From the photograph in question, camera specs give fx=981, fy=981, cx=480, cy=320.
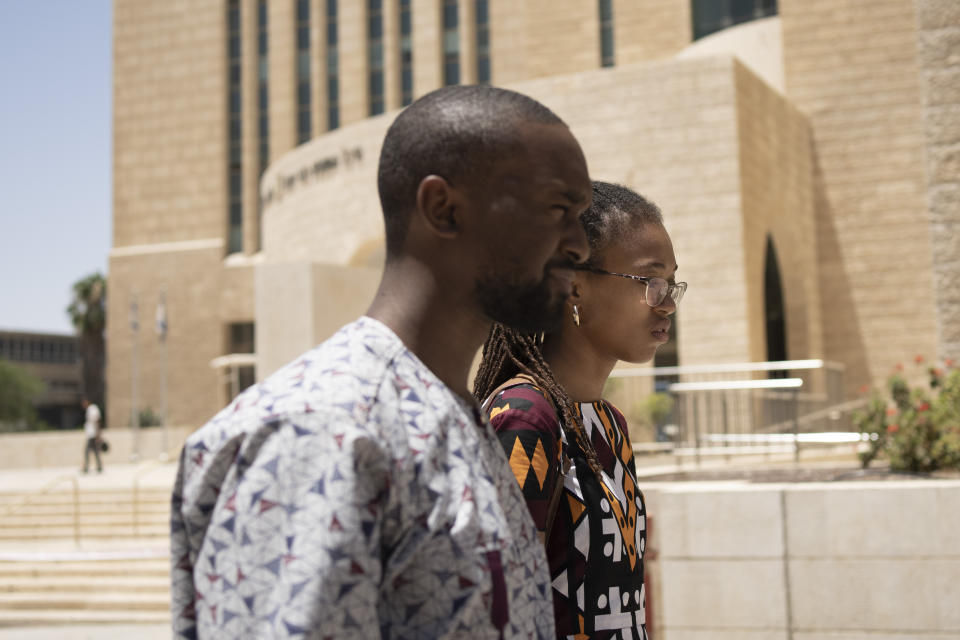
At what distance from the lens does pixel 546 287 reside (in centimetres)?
136

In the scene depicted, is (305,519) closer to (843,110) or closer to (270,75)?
(843,110)

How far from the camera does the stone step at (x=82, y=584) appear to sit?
36.7 ft

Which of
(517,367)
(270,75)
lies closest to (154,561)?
(517,367)

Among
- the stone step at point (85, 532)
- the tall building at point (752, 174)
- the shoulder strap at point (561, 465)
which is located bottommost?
the stone step at point (85, 532)

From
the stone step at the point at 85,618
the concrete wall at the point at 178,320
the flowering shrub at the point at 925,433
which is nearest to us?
the flowering shrub at the point at 925,433

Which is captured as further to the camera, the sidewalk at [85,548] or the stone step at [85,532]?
the stone step at [85,532]

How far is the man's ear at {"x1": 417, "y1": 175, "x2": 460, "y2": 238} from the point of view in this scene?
4.31 ft

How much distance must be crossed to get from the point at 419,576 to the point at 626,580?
0.93 meters

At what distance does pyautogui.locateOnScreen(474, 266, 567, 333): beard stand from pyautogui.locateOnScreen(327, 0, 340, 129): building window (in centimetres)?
3781

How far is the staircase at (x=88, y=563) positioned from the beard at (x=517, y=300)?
898 cm

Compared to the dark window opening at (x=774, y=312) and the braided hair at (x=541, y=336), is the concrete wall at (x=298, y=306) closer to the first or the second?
the braided hair at (x=541, y=336)

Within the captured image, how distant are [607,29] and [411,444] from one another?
31385mm

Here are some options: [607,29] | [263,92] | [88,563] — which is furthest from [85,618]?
[263,92]

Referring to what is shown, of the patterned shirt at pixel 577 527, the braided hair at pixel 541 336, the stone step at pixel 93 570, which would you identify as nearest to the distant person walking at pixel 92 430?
the stone step at pixel 93 570
